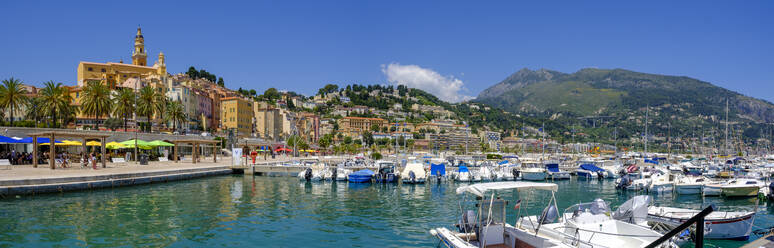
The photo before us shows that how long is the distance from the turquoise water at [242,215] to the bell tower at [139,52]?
104m

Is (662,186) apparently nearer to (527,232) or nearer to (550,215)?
(550,215)

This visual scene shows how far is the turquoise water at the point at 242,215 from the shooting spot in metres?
17.2

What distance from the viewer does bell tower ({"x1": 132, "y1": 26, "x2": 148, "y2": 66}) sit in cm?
12362

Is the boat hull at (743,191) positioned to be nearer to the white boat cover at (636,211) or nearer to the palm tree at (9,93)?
the white boat cover at (636,211)

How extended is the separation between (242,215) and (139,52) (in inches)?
4743

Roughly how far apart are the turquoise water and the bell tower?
342ft

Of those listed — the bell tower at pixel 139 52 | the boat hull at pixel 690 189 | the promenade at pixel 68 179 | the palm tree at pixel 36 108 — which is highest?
the bell tower at pixel 139 52

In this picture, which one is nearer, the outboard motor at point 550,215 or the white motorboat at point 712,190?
the outboard motor at point 550,215

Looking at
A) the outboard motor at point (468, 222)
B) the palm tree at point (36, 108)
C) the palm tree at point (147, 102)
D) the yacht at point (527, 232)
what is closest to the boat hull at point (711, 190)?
the yacht at point (527, 232)

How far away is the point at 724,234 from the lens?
17.7 metres

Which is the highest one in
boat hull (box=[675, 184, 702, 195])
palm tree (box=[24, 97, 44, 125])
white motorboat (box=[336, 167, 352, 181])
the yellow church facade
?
the yellow church facade

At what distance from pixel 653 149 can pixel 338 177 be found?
194 metres

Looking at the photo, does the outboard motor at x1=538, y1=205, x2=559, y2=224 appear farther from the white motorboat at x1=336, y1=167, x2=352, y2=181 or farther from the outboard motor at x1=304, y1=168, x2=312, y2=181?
the outboard motor at x1=304, y1=168, x2=312, y2=181

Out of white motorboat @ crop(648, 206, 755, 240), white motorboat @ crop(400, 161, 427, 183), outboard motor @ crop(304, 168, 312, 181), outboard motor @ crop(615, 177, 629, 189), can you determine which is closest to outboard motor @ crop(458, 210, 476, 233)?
white motorboat @ crop(648, 206, 755, 240)
